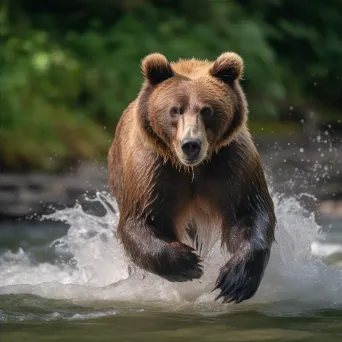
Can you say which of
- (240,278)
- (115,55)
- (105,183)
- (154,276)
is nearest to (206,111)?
(240,278)

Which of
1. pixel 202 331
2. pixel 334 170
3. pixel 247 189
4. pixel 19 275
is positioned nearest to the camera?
pixel 202 331

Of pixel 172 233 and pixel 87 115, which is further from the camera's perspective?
pixel 87 115

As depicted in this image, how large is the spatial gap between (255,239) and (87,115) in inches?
311

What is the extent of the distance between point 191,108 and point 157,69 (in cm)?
38

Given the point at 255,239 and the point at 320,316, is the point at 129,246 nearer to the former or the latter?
the point at 255,239

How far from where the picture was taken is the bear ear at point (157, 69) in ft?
18.5

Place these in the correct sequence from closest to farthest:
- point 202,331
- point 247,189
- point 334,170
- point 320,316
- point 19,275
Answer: point 202,331 → point 320,316 → point 247,189 → point 19,275 → point 334,170

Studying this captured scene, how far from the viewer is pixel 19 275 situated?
23.2ft

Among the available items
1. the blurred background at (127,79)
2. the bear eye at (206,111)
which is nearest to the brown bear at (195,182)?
the bear eye at (206,111)

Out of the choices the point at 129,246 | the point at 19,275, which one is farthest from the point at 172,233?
the point at 19,275

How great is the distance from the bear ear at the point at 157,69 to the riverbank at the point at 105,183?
17.9 feet

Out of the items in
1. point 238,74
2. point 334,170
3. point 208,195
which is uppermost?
point 334,170

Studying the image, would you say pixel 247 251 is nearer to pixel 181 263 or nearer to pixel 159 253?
pixel 181 263

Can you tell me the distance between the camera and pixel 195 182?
5719 mm
